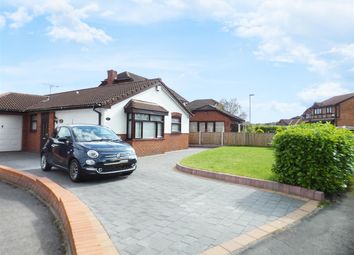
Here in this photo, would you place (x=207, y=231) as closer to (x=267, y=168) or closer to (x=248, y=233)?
(x=248, y=233)

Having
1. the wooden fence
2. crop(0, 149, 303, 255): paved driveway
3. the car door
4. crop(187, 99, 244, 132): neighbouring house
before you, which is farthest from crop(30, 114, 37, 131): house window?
crop(187, 99, 244, 132): neighbouring house

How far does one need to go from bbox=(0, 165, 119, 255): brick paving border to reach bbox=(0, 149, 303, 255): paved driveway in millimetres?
178

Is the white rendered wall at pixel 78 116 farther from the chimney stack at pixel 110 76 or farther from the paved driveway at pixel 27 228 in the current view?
the chimney stack at pixel 110 76

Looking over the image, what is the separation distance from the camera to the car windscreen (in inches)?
341

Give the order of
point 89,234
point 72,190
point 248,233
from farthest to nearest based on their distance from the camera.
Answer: point 72,190 < point 248,233 < point 89,234

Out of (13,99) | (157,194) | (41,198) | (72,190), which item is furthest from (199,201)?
(13,99)

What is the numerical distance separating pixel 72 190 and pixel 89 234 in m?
3.64

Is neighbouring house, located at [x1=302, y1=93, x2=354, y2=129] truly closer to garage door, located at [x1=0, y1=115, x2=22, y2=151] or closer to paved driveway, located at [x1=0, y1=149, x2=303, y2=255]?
paved driveway, located at [x1=0, y1=149, x2=303, y2=255]

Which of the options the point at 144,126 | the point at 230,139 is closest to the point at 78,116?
the point at 144,126

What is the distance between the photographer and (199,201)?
5.84 m

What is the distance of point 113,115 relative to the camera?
13836 millimetres

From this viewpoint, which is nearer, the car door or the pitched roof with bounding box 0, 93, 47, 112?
the car door

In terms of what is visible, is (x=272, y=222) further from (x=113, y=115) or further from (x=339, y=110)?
(x=339, y=110)

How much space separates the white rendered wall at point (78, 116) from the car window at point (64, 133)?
410 centimetres
